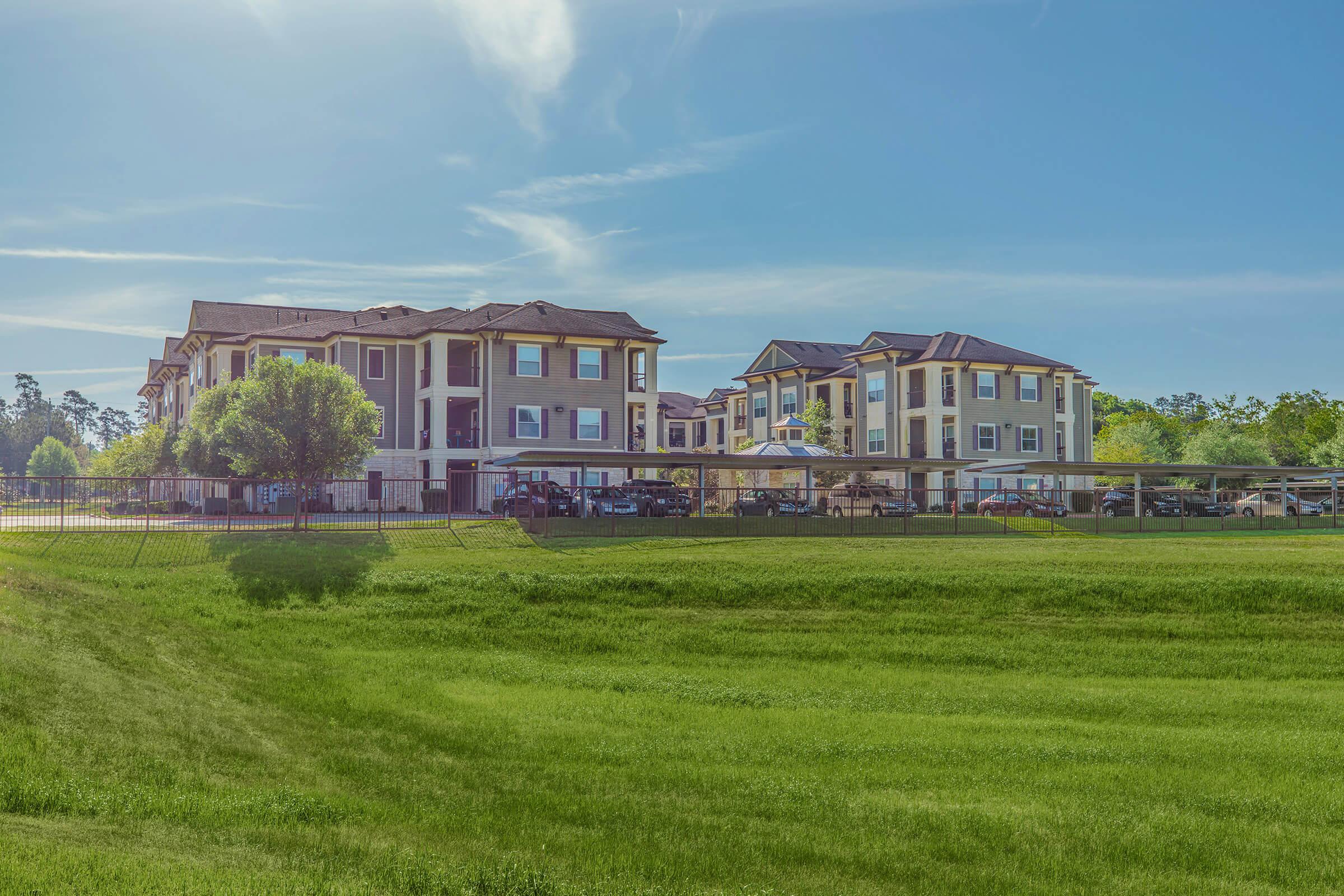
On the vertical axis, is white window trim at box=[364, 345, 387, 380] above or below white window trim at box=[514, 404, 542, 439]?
above

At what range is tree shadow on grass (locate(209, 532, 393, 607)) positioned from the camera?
20.3m

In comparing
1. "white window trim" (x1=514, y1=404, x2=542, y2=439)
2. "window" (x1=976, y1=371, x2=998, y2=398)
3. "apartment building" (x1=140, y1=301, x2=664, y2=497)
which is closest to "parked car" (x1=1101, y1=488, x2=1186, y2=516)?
"window" (x1=976, y1=371, x2=998, y2=398)

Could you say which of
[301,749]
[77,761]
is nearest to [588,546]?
[301,749]

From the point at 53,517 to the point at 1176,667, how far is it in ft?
82.8

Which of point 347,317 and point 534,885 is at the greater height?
point 347,317

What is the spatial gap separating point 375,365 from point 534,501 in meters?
19.8

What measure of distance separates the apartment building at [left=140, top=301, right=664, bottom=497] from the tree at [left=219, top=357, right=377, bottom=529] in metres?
12.1

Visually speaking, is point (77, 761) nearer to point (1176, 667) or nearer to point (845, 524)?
point (1176, 667)

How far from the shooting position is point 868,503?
35.1 metres

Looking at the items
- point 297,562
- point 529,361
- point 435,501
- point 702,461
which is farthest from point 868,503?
point 529,361

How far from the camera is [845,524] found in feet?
104

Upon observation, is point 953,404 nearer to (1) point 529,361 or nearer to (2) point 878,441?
(2) point 878,441

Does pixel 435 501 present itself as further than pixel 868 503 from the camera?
Yes

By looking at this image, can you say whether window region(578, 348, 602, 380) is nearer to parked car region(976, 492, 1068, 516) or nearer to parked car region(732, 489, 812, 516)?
parked car region(732, 489, 812, 516)
